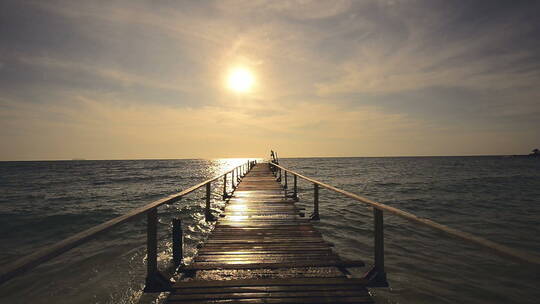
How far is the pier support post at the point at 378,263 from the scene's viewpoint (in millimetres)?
3551

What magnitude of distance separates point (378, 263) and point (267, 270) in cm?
172

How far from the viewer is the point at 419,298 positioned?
15.4ft

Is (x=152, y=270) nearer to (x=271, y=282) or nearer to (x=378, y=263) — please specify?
(x=271, y=282)

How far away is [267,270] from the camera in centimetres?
405

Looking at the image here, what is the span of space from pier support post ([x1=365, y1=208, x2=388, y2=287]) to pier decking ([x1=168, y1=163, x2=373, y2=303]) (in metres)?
0.20

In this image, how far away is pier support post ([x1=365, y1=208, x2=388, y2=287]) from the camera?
11.6 feet

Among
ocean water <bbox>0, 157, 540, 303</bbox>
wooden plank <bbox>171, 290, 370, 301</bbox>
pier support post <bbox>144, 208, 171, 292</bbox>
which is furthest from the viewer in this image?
ocean water <bbox>0, 157, 540, 303</bbox>

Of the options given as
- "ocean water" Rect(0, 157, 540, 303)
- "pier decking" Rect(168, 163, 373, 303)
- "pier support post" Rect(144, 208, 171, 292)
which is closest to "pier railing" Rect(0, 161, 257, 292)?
"pier support post" Rect(144, 208, 171, 292)

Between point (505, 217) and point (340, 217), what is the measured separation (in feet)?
26.2

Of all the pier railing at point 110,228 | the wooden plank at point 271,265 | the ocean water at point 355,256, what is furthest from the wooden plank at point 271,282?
the ocean water at point 355,256

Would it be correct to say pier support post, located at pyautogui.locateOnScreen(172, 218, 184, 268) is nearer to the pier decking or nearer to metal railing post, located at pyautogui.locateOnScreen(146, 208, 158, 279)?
the pier decking

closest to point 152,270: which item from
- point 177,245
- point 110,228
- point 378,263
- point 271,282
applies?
point 110,228

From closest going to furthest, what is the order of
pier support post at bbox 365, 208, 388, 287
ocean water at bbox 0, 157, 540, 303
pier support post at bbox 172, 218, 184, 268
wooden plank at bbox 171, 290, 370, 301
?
wooden plank at bbox 171, 290, 370, 301
pier support post at bbox 365, 208, 388, 287
pier support post at bbox 172, 218, 184, 268
ocean water at bbox 0, 157, 540, 303

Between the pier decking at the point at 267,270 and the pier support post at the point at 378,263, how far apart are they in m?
0.20
